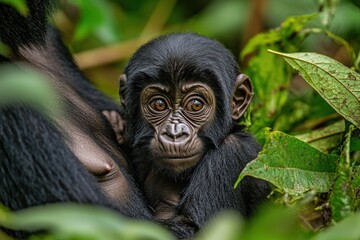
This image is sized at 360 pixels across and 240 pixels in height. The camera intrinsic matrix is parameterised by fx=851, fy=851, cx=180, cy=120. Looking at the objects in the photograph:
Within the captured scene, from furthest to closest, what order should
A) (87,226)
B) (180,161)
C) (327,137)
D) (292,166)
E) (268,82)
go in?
(268,82) < (327,137) < (180,161) < (292,166) < (87,226)

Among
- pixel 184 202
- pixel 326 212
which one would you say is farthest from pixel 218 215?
pixel 326 212

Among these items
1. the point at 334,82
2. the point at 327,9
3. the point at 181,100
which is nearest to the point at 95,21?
the point at 327,9

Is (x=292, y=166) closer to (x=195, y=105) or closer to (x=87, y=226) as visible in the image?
(x=195, y=105)

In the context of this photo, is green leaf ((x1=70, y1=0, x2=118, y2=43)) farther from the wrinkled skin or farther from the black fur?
the black fur

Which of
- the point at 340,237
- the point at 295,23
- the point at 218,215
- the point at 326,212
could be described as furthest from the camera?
the point at 295,23

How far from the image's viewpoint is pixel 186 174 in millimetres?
4121

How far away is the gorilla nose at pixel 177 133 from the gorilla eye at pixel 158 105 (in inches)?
6.5

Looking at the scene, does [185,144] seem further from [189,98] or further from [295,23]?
[295,23]

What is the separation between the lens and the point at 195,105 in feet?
13.8

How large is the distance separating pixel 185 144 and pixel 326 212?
2.60 feet

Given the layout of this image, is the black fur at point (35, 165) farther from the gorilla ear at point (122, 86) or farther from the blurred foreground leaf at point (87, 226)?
the blurred foreground leaf at point (87, 226)

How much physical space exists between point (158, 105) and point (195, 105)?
0.19 meters

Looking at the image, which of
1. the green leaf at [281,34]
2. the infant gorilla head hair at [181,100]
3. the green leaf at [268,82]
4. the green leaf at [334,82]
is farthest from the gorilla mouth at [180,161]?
the green leaf at [281,34]

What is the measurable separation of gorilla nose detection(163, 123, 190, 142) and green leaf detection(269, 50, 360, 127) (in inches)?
24.3
